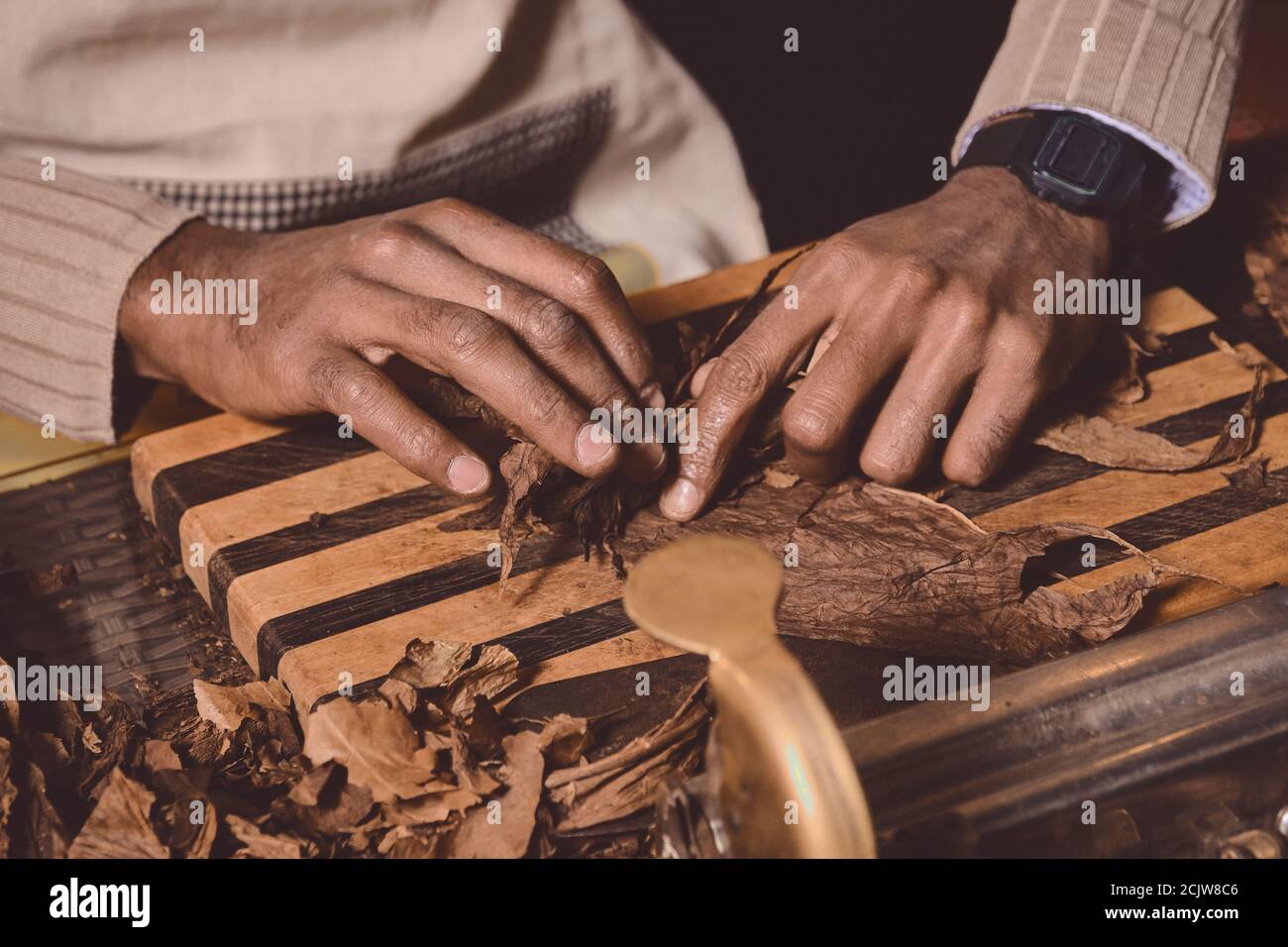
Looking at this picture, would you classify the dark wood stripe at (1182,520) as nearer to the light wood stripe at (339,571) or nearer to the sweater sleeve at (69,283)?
the light wood stripe at (339,571)

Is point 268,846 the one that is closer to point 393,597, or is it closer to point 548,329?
point 393,597

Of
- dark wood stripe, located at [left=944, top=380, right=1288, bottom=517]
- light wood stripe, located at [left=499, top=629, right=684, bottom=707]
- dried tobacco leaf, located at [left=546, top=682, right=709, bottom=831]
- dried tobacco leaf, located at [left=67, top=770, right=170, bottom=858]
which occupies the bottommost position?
dried tobacco leaf, located at [left=67, top=770, right=170, bottom=858]

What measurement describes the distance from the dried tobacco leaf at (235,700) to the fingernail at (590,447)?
1.29 ft

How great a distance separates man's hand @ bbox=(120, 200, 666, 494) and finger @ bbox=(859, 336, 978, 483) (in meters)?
0.26

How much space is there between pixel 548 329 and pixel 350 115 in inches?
26.8

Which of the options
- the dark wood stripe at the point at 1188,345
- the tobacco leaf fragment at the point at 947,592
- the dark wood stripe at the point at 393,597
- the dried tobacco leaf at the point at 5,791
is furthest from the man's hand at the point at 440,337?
the dark wood stripe at the point at 1188,345

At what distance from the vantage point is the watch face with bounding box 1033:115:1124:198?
4.99ft

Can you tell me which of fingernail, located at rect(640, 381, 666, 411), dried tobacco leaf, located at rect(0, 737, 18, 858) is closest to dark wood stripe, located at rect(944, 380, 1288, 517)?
fingernail, located at rect(640, 381, 666, 411)

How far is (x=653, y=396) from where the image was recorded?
136 centimetres

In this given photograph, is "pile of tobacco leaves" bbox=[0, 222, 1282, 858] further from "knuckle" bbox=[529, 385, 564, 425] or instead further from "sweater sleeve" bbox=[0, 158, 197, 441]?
"sweater sleeve" bbox=[0, 158, 197, 441]

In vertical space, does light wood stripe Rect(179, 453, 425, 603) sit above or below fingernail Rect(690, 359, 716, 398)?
below

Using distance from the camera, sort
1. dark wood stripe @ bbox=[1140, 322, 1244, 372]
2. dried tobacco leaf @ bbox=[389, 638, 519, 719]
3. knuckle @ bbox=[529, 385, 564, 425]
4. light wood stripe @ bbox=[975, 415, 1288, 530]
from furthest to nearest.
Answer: dark wood stripe @ bbox=[1140, 322, 1244, 372] < light wood stripe @ bbox=[975, 415, 1288, 530] < knuckle @ bbox=[529, 385, 564, 425] < dried tobacco leaf @ bbox=[389, 638, 519, 719]

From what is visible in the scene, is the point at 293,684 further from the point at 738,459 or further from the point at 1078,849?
the point at 1078,849

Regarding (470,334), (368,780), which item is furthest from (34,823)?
(470,334)
